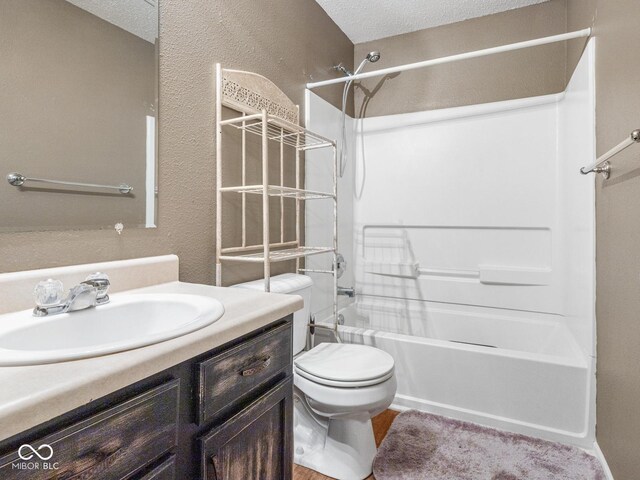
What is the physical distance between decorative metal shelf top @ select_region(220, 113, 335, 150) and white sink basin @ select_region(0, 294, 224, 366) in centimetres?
81

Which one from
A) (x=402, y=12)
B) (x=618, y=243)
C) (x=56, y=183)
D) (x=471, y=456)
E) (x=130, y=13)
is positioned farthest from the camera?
(x=402, y=12)

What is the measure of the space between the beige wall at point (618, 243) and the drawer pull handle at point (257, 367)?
44.6 inches

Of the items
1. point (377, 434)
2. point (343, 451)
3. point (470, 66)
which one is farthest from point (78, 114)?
point (470, 66)

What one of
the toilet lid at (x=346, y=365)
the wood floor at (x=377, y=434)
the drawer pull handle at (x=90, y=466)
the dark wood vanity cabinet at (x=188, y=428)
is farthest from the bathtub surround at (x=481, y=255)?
the drawer pull handle at (x=90, y=466)

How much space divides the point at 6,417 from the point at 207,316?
15.1 inches

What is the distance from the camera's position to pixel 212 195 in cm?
148

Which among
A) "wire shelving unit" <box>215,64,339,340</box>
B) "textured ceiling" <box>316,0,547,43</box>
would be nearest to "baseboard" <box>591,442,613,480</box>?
"wire shelving unit" <box>215,64,339,340</box>

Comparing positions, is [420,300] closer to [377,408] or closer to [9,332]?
[377,408]

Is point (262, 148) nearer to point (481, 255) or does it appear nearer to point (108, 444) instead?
point (108, 444)

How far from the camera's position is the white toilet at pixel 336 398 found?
1.35m

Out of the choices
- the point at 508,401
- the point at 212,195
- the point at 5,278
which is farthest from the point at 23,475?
the point at 508,401

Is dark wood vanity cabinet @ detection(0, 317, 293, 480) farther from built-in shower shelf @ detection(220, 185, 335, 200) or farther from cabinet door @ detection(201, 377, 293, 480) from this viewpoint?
built-in shower shelf @ detection(220, 185, 335, 200)

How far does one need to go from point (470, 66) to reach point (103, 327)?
264cm

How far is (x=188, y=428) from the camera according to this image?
26.6 inches
